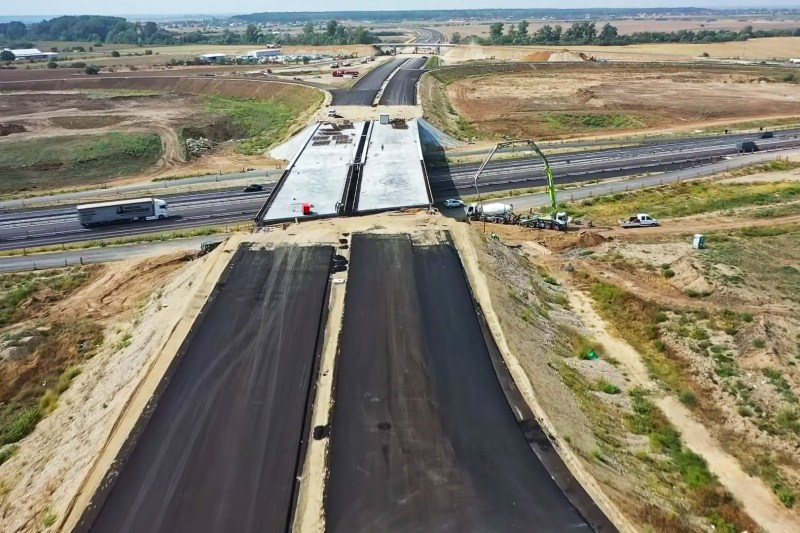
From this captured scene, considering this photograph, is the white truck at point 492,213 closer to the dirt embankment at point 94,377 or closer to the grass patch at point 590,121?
the dirt embankment at point 94,377

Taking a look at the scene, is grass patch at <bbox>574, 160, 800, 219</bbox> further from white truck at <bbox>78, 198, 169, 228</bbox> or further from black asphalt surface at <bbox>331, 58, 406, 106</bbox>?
black asphalt surface at <bbox>331, 58, 406, 106</bbox>

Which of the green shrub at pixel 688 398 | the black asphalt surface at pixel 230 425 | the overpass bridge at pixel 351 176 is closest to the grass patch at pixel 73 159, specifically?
the overpass bridge at pixel 351 176

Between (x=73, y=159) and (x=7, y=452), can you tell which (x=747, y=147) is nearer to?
(x=7, y=452)

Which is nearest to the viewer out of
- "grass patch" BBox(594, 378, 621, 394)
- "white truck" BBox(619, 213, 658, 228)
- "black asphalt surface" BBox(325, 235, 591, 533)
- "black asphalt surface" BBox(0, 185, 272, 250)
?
"black asphalt surface" BBox(325, 235, 591, 533)

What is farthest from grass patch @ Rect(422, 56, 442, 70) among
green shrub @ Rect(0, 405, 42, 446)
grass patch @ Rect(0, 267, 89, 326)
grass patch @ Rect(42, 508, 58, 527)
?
grass patch @ Rect(42, 508, 58, 527)

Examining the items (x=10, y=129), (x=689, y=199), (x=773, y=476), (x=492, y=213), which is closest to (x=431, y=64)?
(x=10, y=129)

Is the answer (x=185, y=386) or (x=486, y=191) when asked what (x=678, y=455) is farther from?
(x=486, y=191)

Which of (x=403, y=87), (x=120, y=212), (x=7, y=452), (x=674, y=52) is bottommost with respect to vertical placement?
(x=7, y=452)
